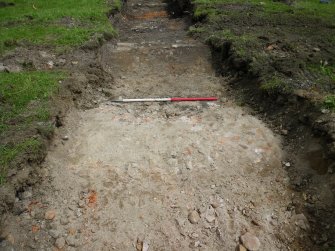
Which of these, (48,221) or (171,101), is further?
(171,101)

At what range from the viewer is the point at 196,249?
360 centimetres

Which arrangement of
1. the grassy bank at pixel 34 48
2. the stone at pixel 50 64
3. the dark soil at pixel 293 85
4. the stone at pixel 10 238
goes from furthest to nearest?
the stone at pixel 50 64, the grassy bank at pixel 34 48, the dark soil at pixel 293 85, the stone at pixel 10 238

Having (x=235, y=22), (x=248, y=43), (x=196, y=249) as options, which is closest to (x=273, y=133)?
(x=196, y=249)

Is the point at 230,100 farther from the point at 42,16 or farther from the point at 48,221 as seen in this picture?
the point at 42,16

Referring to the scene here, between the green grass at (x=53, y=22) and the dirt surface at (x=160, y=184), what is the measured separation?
2280mm

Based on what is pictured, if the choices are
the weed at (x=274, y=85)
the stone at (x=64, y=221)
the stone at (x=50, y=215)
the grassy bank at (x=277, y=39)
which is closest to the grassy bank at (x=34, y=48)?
the stone at (x=50, y=215)

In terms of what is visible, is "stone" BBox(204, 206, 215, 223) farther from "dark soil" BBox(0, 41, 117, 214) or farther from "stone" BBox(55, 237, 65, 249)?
"dark soil" BBox(0, 41, 117, 214)

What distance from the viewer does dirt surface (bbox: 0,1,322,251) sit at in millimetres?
3699

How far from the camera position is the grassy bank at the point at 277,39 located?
580 cm

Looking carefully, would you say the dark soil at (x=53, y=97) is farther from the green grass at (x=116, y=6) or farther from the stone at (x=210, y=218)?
the green grass at (x=116, y=6)

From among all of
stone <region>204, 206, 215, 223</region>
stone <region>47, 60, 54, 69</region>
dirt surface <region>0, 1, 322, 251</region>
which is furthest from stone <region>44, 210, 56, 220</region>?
stone <region>47, 60, 54, 69</region>

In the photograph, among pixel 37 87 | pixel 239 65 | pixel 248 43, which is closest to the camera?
pixel 37 87

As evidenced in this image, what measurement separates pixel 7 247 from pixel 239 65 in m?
5.39

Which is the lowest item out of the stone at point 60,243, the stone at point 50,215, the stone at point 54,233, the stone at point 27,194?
the stone at point 60,243
